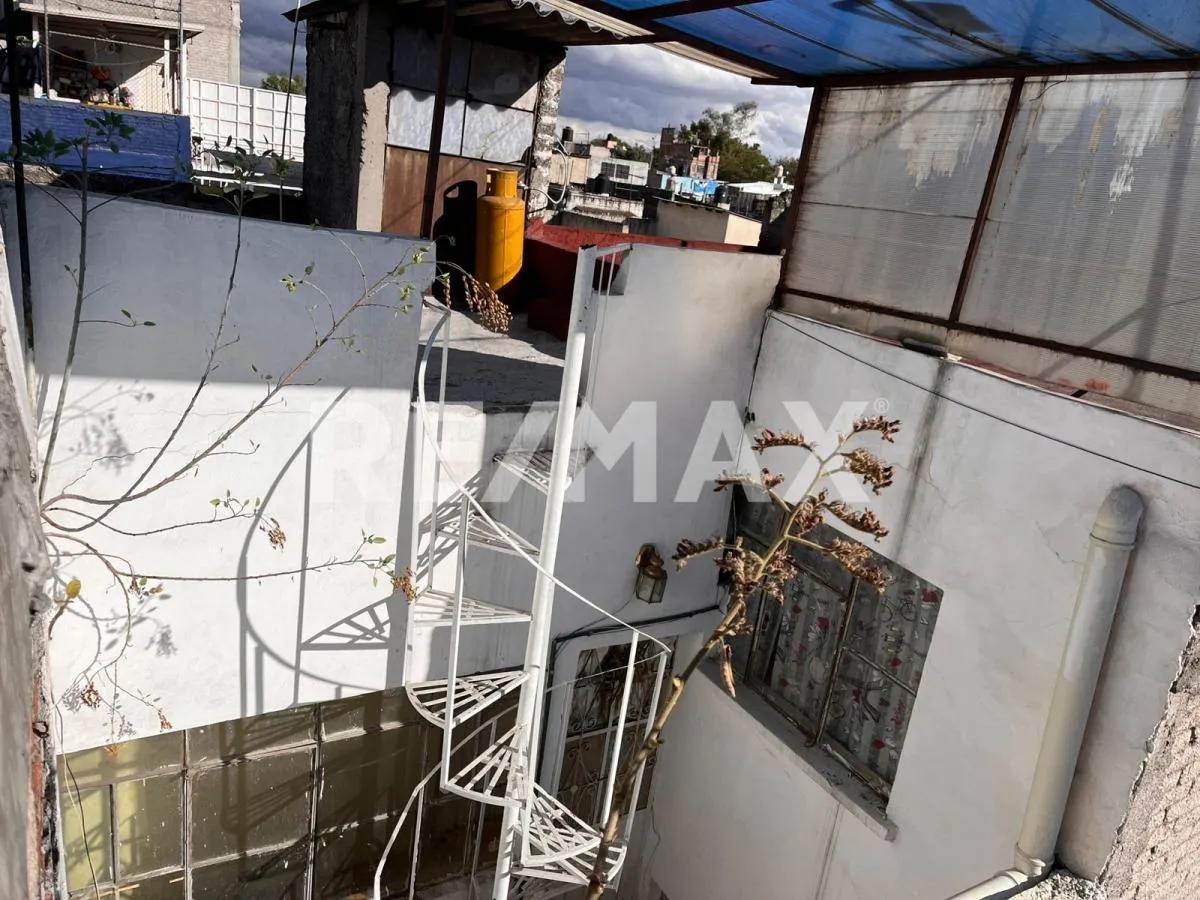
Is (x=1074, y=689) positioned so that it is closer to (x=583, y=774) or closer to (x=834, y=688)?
(x=834, y=688)

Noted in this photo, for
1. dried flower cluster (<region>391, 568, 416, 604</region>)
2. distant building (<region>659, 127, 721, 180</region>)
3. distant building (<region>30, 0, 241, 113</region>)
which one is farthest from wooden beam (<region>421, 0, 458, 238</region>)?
distant building (<region>659, 127, 721, 180</region>)

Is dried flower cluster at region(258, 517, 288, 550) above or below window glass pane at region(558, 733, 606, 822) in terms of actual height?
above

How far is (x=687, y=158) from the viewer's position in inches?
1500

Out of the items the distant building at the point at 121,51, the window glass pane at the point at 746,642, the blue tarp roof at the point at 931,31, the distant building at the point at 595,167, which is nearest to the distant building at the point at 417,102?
the blue tarp roof at the point at 931,31

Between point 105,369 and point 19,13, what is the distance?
1.31 m

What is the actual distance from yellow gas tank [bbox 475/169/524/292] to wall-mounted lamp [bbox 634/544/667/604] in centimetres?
280

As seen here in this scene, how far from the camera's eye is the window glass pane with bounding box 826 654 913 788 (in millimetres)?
4457

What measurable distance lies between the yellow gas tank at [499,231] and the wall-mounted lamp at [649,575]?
2.80m

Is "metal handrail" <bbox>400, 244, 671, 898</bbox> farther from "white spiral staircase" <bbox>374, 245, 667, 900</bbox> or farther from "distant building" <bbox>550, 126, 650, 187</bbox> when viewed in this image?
"distant building" <bbox>550, 126, 650, 187</bbox>

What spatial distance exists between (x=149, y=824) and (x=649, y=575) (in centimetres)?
301

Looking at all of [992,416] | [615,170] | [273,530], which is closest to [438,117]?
[273,530]

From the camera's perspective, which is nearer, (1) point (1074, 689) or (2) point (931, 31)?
(1) point (1074, 689)

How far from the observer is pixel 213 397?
Answer: 353cm

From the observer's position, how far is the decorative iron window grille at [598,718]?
553 cm
